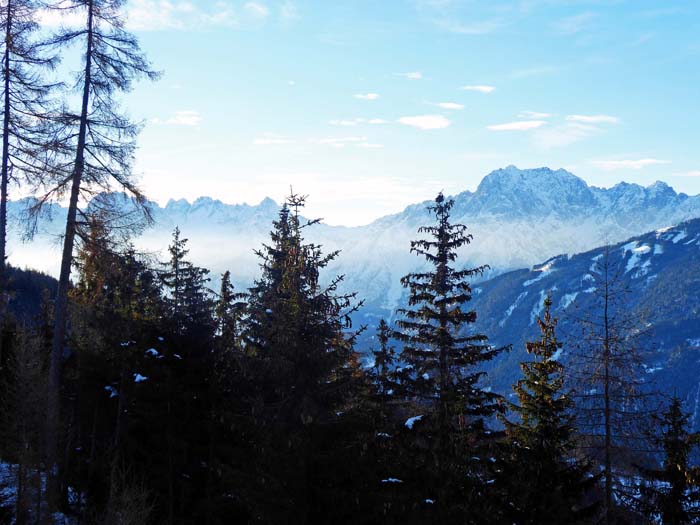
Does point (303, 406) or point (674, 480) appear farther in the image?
point (674, 480)

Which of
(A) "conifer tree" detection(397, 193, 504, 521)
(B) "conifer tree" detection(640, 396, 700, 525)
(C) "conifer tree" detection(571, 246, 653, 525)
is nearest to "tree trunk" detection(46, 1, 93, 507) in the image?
(A) "conifer tree" detection(397, 193, 504, 521)

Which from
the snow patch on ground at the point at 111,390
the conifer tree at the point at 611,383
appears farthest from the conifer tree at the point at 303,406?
the snow patch on ground at the point at 111,390

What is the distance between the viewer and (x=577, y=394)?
19.8 metres

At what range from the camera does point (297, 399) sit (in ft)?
47.0

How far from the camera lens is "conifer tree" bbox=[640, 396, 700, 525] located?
64.7 ft

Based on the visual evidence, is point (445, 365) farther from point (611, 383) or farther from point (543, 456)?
point (611, 383)

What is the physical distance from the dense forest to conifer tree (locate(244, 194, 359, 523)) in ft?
0.15

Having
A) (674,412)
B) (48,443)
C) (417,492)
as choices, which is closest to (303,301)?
(417,492)

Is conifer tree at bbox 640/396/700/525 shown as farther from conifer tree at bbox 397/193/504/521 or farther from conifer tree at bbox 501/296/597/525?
conifer tree at bbox 397/193/504/521

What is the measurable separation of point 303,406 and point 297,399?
32 centimetres

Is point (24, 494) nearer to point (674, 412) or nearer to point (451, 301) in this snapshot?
point (451, 301)

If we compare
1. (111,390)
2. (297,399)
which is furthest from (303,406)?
(111,390)

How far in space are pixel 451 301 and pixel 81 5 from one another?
1378 centimetres

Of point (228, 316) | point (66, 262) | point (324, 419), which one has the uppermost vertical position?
point (66, 262)
